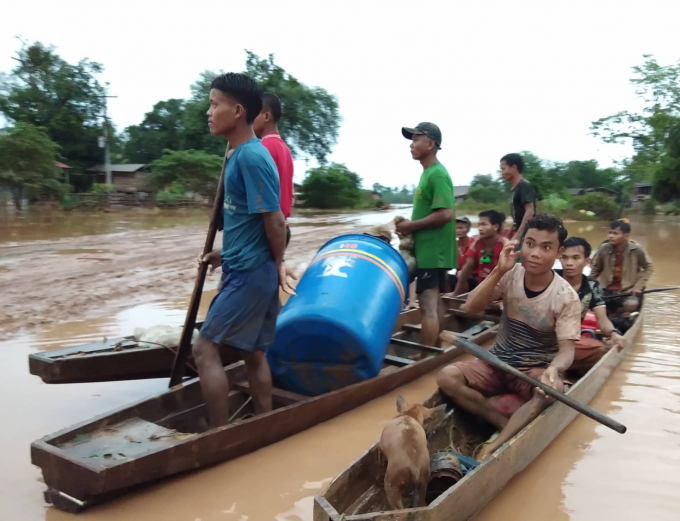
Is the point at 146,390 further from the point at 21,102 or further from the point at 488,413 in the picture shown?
the point at 21,102

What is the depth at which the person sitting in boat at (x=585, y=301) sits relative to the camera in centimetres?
440

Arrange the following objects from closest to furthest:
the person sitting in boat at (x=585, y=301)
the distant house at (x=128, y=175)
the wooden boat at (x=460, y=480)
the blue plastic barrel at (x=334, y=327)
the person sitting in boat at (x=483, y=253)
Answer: the wooden boat at (x=460, y=480) < the blue plastic barrel at (x=334, y=327) < the person sitting in boat at (x=585, y=301) < the person sitting in boat at (x=483, y=253) < the distant house at (x=128, y=175)

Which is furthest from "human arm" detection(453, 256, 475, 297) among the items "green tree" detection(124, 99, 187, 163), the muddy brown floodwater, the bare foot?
"green tree" detection(124, 99, 187, 163)

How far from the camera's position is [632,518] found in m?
3.04

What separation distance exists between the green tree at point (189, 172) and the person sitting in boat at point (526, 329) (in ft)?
101

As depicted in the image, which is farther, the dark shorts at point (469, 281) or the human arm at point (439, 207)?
the dark shorts at point (469, 281)

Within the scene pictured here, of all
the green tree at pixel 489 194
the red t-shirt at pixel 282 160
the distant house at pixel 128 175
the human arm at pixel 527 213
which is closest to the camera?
the red t-shirt at pixel 282 160

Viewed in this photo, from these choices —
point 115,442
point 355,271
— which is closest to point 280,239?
point 355,271

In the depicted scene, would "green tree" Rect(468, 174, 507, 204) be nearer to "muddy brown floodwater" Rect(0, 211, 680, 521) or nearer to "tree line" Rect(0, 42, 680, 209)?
"tree line" Rect(0, 42, 680, 209)

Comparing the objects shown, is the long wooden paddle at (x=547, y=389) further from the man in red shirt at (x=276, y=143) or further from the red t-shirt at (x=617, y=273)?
the red t-shirt at (x=617, y=273)

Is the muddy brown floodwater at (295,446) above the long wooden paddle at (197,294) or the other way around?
the other way around

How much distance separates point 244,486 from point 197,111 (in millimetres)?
39193

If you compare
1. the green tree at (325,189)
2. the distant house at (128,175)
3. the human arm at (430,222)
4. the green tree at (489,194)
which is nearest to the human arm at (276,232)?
the human arm at (430,222)

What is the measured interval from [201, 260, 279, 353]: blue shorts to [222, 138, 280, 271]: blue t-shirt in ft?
0.21
